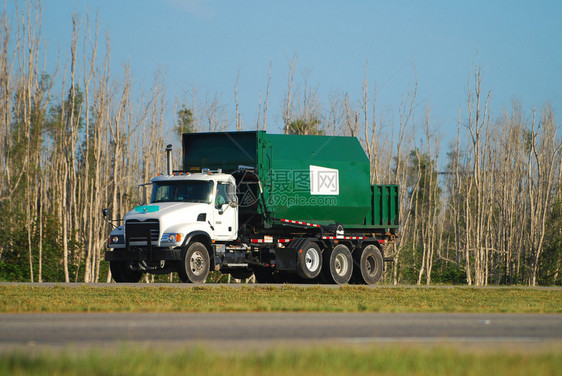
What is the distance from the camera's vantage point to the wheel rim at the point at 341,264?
26.2m

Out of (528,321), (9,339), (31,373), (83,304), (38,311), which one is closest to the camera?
(31,373)

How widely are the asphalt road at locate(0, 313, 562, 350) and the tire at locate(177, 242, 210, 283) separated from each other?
31.4ft

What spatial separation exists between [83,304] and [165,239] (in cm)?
794

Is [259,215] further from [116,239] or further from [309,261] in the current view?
[116,239]

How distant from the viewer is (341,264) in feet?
86.2

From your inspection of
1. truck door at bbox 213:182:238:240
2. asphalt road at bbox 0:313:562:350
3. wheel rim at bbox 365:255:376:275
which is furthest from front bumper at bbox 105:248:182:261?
asphalt road at bbox 0:313:562:350

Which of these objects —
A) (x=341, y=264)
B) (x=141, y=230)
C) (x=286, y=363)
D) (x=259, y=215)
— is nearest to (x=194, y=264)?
(x=141, y=230)

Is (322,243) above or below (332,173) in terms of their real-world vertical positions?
below

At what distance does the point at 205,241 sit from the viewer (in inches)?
917

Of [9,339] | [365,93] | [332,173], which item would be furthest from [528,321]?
[365,93]

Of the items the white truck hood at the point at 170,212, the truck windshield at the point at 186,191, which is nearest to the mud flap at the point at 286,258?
the white truck hood at the point at 170,212

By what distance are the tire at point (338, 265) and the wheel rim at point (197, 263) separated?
4.44 metres

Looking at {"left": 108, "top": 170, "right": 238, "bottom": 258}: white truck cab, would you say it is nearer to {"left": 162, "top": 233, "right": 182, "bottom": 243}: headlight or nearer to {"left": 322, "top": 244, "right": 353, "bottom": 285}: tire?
{"left": 162, "top": 233, "right": 182, "bottom": 243}: headlight

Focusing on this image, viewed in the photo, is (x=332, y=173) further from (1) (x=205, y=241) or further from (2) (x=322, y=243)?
(1) (x=205, y=241)
